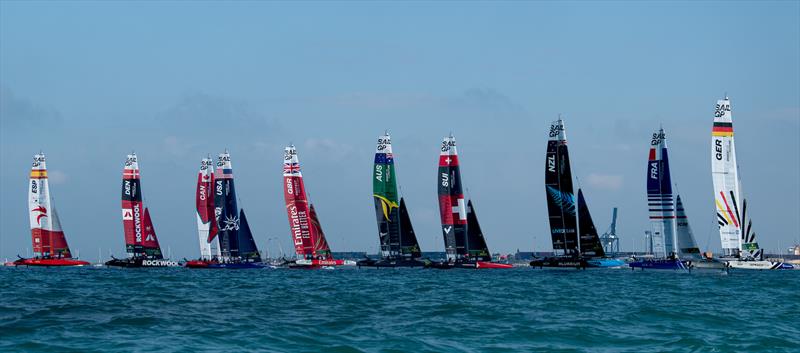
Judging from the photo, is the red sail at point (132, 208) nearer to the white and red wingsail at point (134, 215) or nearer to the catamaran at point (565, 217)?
the white and red wingsail at point (134, 215)

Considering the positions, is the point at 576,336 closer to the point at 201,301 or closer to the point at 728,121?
the point at 201,301

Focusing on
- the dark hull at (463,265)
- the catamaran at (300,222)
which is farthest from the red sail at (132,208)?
the dark hull at (463,265)

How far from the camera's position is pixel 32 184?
136125mm

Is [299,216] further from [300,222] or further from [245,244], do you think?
[245,244]

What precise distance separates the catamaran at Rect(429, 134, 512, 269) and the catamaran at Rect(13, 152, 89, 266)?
49.3m

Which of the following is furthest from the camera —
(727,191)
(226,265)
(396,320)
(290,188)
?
(226,265)

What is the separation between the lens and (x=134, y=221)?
448 feet

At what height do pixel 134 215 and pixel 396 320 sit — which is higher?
pixel 134 215

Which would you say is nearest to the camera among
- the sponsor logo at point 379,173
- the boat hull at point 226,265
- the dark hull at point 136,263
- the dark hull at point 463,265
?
the dark hull at point 463,265

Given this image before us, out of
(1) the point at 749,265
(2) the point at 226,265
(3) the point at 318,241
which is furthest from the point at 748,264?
(2) the point at 226,265

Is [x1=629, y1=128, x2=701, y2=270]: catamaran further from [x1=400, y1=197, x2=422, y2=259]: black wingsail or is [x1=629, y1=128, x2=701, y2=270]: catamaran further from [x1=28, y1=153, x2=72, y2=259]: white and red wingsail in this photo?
[x1=28, y1=153, x2=72, y2=259]: white and red wingsail

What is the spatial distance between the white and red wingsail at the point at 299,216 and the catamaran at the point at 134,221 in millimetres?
21339

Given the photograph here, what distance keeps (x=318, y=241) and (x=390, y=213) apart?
10.7 metres

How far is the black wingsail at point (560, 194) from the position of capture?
10844 cm
